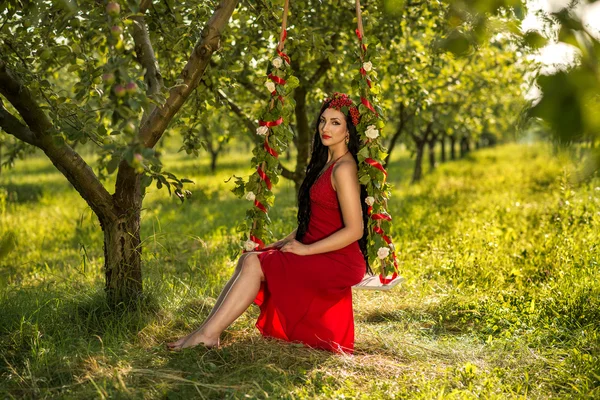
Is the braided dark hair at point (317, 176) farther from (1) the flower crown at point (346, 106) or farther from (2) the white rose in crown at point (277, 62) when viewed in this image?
(2) the white rose in crown at point (277, 62)

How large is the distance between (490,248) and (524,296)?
1.37m

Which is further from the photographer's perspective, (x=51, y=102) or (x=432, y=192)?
(x=432, y=192)

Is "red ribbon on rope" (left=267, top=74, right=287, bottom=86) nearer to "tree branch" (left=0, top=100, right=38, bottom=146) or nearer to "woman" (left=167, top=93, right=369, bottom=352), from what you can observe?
"woman" (left=167, top=93, right=369, bottom=352)

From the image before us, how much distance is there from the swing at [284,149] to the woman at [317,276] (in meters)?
0.10

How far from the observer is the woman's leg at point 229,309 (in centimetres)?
371

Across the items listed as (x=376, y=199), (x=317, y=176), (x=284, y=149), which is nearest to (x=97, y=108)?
(x=284, y=149)

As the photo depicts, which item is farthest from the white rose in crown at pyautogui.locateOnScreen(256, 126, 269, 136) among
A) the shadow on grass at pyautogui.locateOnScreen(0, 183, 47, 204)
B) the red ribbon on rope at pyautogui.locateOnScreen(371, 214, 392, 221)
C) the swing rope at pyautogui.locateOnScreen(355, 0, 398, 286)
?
the shadow on grass at pyautogui.locateOnScreen(0, 183, 47, 204)

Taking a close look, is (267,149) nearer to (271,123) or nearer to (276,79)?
(271,123)

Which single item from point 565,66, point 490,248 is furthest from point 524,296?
point 565,66

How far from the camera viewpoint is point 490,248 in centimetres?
624

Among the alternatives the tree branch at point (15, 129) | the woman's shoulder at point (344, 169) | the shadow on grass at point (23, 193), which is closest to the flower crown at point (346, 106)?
the woman's shoulder at point (344, 169)

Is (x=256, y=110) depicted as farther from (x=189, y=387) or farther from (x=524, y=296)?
(x=189, y=387)

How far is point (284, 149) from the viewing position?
3.96 m

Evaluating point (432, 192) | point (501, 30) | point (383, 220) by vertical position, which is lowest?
point (432, 192)
